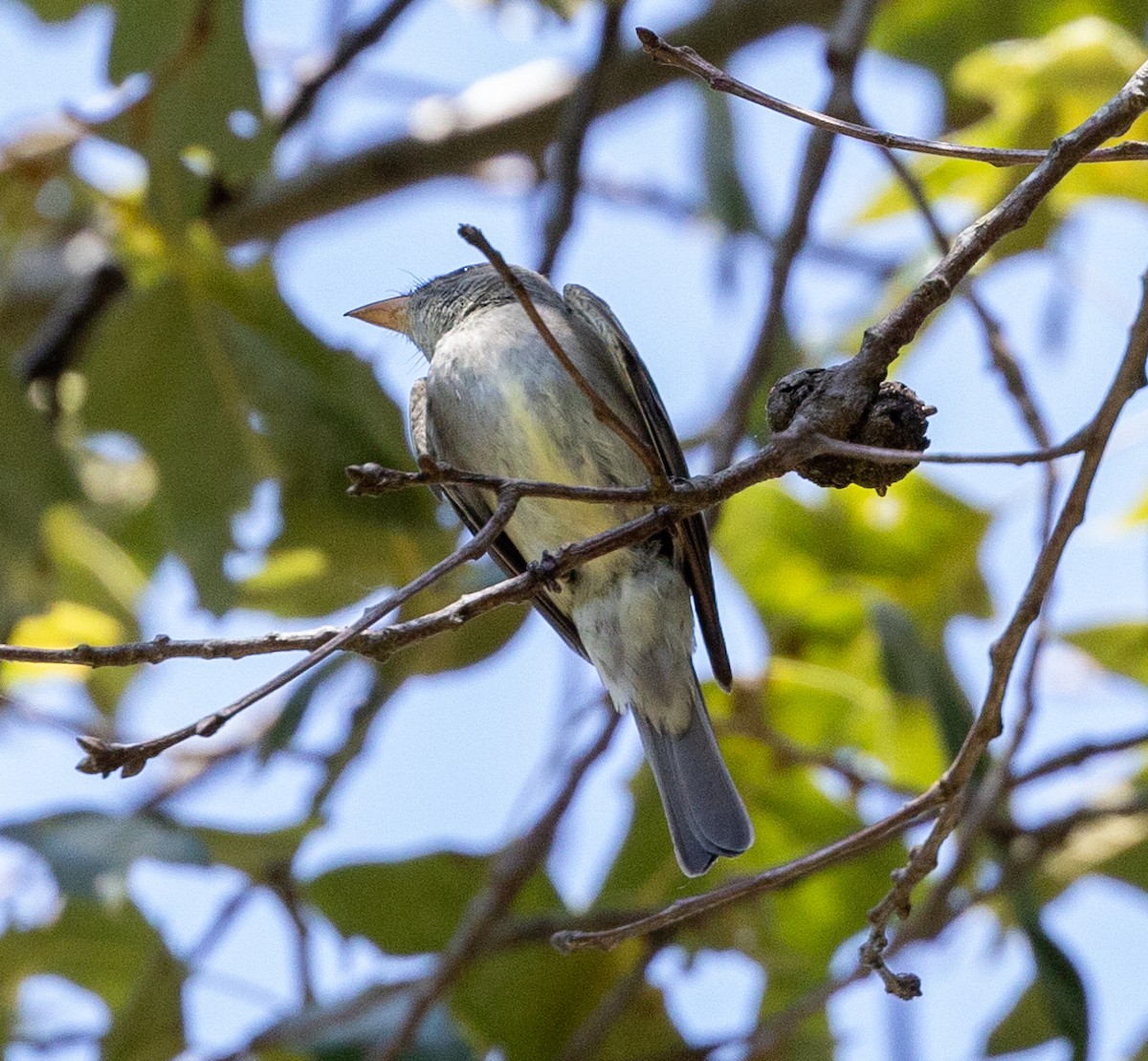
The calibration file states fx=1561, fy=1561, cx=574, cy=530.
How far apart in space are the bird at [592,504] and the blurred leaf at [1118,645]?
1.34m

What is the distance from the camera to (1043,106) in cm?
377

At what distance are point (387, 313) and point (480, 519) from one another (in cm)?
80

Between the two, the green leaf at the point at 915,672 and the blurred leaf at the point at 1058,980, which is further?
the green leaf at the point at 915,672

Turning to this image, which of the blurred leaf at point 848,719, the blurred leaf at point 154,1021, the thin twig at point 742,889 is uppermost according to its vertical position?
the blurred leaf at point 848,719

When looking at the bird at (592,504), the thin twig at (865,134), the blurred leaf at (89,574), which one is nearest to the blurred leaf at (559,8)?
the bird at (592,504)

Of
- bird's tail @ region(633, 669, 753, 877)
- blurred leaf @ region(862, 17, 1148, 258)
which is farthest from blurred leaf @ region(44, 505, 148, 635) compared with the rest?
blurred leaf @ region(862, 17, 1148, 258)

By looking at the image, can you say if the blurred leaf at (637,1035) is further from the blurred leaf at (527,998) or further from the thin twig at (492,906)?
the thin twig at (492,906)

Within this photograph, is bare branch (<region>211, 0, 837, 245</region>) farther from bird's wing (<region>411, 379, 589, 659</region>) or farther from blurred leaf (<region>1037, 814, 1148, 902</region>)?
blurred leaf (<region>1037, 814, 1148, 902</region>)

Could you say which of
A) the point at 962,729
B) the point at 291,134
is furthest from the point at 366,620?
the point at 291,134

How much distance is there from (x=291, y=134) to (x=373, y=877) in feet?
7.77

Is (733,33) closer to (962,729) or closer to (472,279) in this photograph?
(472,279)

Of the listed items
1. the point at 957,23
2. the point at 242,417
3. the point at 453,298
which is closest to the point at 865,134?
the point at 453,298

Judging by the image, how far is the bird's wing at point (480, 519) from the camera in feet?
10.6

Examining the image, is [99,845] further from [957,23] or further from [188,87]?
[957,23]
